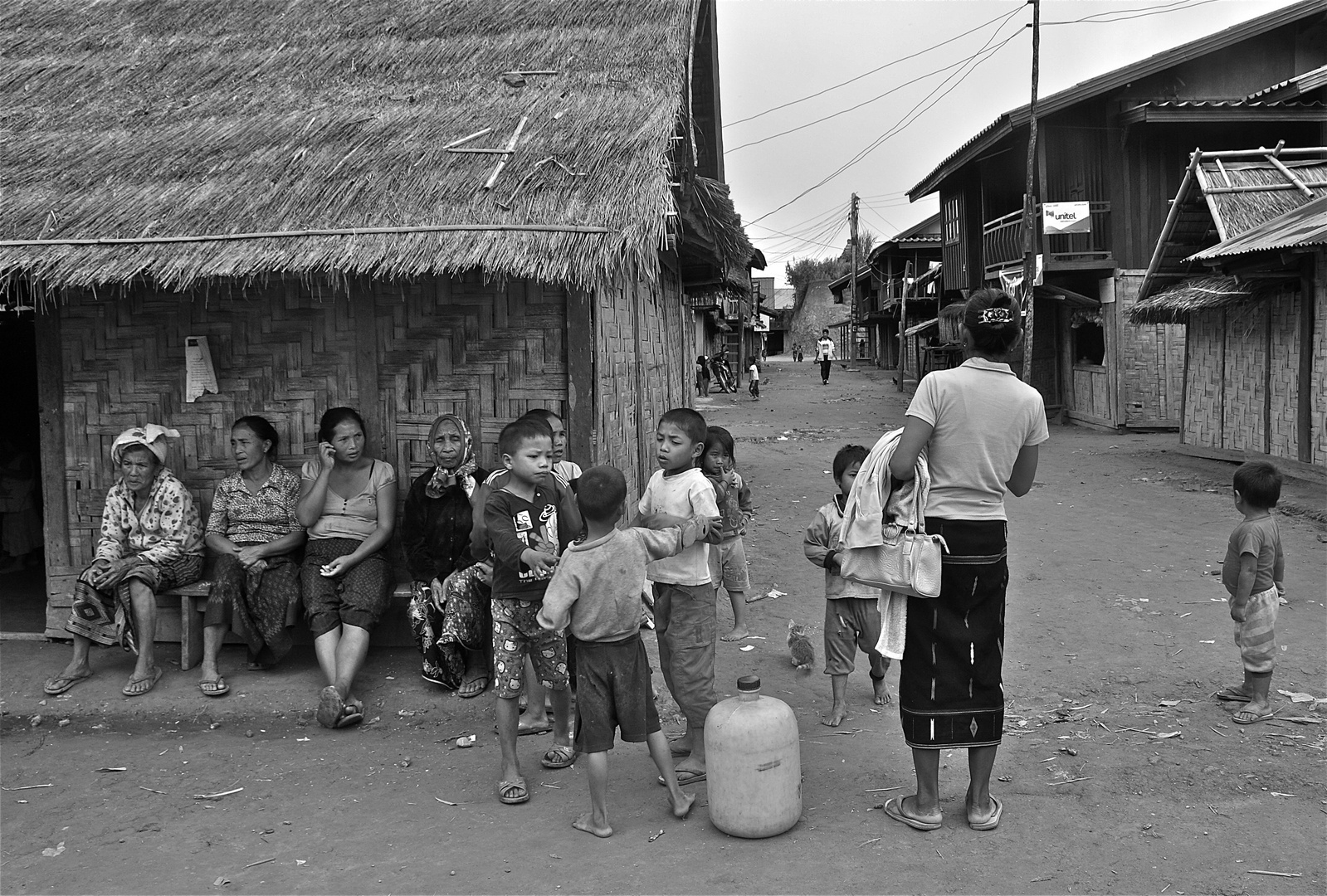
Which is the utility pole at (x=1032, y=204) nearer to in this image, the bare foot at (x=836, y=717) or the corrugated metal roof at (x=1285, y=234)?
the corrugated metal roof at (x=1285, y=234)

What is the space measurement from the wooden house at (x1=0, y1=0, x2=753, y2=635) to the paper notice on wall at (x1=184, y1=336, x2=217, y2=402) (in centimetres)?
8

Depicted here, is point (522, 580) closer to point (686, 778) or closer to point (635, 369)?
point (686, 778)

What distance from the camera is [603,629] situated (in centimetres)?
340

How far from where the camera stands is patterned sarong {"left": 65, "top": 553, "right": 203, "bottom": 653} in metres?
5.07

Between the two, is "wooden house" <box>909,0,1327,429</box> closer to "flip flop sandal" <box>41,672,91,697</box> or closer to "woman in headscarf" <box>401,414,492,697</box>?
"woman in headscarf" <box>401,414,492,697</box>

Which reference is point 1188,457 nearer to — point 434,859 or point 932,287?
point 434,859

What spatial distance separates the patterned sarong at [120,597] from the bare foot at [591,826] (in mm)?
2932

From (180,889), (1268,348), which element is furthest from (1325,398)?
(180,889)

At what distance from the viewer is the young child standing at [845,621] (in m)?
4.39

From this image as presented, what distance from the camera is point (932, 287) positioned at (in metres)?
31.1

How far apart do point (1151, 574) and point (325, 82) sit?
22.1 ft

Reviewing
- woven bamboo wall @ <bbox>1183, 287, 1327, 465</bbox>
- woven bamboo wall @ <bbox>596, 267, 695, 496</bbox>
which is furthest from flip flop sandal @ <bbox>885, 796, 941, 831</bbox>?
woven bamboo wall @ <bbox>1183, 287, 1327, 465</bbox>

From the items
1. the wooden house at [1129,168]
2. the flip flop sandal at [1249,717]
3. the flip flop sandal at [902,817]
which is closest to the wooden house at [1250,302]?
the wooden house at [1129,168]

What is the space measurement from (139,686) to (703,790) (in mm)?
3134
